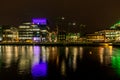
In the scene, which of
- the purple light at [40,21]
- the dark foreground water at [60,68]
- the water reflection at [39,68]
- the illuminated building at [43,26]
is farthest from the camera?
the purple light at [40,21]

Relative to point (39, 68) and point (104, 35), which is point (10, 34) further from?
point (39, 68)

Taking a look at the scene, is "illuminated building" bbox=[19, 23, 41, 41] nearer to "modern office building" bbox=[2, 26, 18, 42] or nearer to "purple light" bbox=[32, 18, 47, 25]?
"modern office building" bbox=[2, 26, 18, 42]

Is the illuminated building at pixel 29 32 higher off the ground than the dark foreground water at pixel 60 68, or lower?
higher

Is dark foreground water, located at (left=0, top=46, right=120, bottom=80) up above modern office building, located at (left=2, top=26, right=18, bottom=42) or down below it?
below

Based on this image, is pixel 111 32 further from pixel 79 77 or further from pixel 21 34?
pixel 79 77

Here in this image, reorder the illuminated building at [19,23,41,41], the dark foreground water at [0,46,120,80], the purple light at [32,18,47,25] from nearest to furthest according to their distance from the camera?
the dark foreground water at [0,46,120,80], the illuminated building at [19,23,41,41], the purple light at [32,18,47,25]

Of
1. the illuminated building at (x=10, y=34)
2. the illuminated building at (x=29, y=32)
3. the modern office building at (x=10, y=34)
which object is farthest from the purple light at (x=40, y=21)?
the illuminated building at (x=10, y=34)

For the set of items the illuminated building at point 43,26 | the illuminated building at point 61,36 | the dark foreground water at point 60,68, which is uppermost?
the illuminated building at point 43,26

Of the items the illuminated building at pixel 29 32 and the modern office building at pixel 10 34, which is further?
the illuminated building at pixel 29 32

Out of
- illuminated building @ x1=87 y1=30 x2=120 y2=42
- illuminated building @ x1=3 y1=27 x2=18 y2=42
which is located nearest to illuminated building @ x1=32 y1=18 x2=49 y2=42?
illuminated building @ x1=3 y1=27 x2=18 y2=42

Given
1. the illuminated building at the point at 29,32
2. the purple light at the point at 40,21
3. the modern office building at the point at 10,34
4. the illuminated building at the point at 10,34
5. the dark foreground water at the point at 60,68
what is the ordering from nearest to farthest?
the dark foreground water at the point at 60,68
the modern office building at the point at 10,34
the illuminated building at the point at 10,34
the illuminated building at the point at 29,32
the purple light at the point at 40,21

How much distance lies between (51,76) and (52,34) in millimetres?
140110

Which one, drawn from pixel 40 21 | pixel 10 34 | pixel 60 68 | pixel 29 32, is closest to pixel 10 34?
pixel 10 34

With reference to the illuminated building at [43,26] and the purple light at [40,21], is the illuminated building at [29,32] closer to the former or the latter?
the illuminated building at [43,26]
